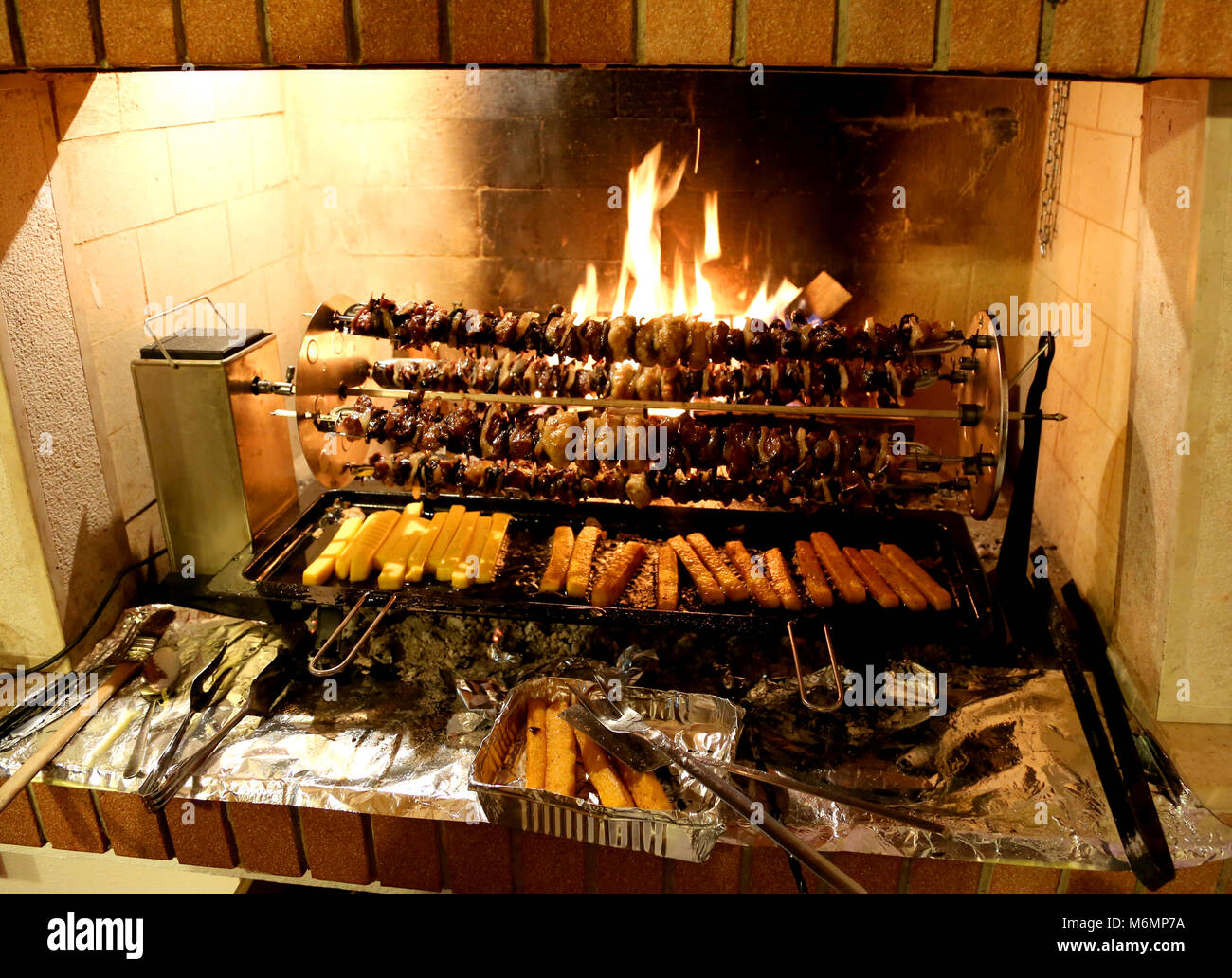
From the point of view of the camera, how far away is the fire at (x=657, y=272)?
4.34 metres

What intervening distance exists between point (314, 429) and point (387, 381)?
294mm

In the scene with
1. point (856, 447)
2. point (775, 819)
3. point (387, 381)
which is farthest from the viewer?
point (387, 381)

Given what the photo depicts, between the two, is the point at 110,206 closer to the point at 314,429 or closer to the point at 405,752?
the point at 314,429

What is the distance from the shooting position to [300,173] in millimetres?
4602

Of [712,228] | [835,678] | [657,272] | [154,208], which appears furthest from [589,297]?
[835,678]

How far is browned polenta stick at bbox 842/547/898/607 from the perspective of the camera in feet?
9.79

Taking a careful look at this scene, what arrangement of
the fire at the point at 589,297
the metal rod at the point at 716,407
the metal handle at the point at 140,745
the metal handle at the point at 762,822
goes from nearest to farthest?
1. the metal handle at the point at 762,822
2. the metal handle at the point at 140,745
3. the metal rod at the point at 716,407
4. the fire at the point at 589,297

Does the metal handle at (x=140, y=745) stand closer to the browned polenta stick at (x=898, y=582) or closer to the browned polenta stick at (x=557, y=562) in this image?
the browned polenta stick at (x=557, y=562)

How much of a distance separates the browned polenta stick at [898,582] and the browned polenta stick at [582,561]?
90cm

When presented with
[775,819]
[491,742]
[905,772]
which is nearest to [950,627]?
[905,772]

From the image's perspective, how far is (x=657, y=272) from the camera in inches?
177

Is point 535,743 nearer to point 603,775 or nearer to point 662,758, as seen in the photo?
point 603,775

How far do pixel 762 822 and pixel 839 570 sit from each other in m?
1.06

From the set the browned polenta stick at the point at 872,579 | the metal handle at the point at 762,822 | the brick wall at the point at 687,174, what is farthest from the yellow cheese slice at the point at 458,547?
the brick wall at the point at 687,174
